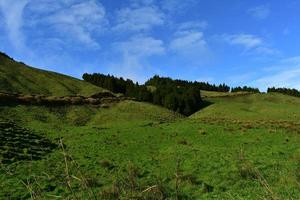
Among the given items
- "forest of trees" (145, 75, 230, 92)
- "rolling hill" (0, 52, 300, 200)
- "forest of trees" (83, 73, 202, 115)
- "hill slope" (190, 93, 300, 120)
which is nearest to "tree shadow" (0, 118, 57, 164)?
"rolling hill" (0, 52, 300, 200)

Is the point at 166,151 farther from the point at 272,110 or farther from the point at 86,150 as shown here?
the point at 272,110

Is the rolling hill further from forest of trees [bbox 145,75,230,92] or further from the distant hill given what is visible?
forest of trees [bbox 145,75,230,92]

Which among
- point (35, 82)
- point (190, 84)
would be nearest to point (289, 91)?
point (190, 84)

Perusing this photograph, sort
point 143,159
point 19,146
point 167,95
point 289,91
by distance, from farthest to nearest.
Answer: point 289,91 → point 167,95 → point 19,146 → point 143,159

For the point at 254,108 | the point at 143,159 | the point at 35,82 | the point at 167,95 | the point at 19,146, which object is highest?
the point at 35,82

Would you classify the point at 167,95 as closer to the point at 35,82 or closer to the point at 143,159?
the point at 35,82

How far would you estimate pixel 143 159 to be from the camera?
3362 centimetres

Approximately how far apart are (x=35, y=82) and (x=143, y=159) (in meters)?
67.3

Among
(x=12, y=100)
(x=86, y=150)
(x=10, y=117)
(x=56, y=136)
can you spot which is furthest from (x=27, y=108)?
(x=86, y=150)

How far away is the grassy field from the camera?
3904 mm

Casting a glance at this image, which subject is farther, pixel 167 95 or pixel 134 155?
pixel 167 95

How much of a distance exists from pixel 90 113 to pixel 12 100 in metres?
12.0

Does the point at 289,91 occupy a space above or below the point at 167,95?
above

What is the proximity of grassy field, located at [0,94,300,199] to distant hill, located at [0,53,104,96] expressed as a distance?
17.5m
